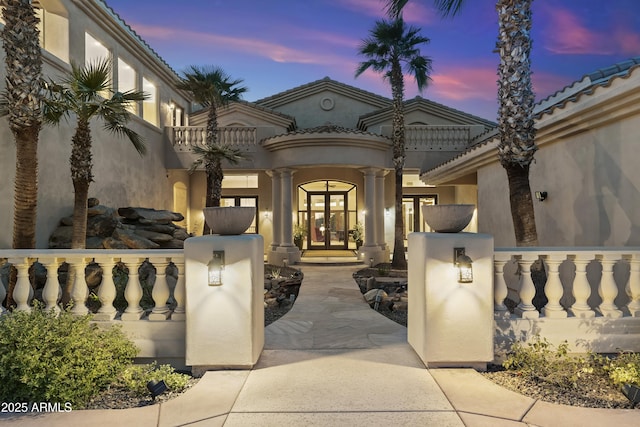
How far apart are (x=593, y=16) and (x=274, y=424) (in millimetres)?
23475

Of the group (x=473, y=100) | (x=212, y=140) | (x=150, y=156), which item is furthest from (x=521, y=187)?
(x=473, y=100)

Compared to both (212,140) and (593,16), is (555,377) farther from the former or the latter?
(593,16)

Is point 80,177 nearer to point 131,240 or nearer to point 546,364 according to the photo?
point 131,240

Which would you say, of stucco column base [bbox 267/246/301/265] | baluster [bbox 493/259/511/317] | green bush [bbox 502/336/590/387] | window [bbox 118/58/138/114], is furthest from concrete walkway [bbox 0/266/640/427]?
window [bbox 118/58/138/114]

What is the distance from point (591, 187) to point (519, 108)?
5.77 feet

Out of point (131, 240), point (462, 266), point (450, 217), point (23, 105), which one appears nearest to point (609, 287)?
point (462, 266)

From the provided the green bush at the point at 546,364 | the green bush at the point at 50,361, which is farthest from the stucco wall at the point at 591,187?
the green bush at the point at 50,361

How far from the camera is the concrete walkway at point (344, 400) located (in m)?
2.93

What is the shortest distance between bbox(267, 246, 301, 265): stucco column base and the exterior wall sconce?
34.1ft

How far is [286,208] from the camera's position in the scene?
14.3 meters

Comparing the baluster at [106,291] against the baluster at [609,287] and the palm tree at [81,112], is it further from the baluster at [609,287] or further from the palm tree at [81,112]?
the baluster at [609,287]

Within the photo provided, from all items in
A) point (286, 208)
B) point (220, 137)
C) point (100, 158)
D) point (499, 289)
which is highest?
point (220, 137)

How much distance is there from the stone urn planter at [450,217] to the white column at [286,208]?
10.4 metres

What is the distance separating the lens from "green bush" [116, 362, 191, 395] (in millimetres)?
3486
